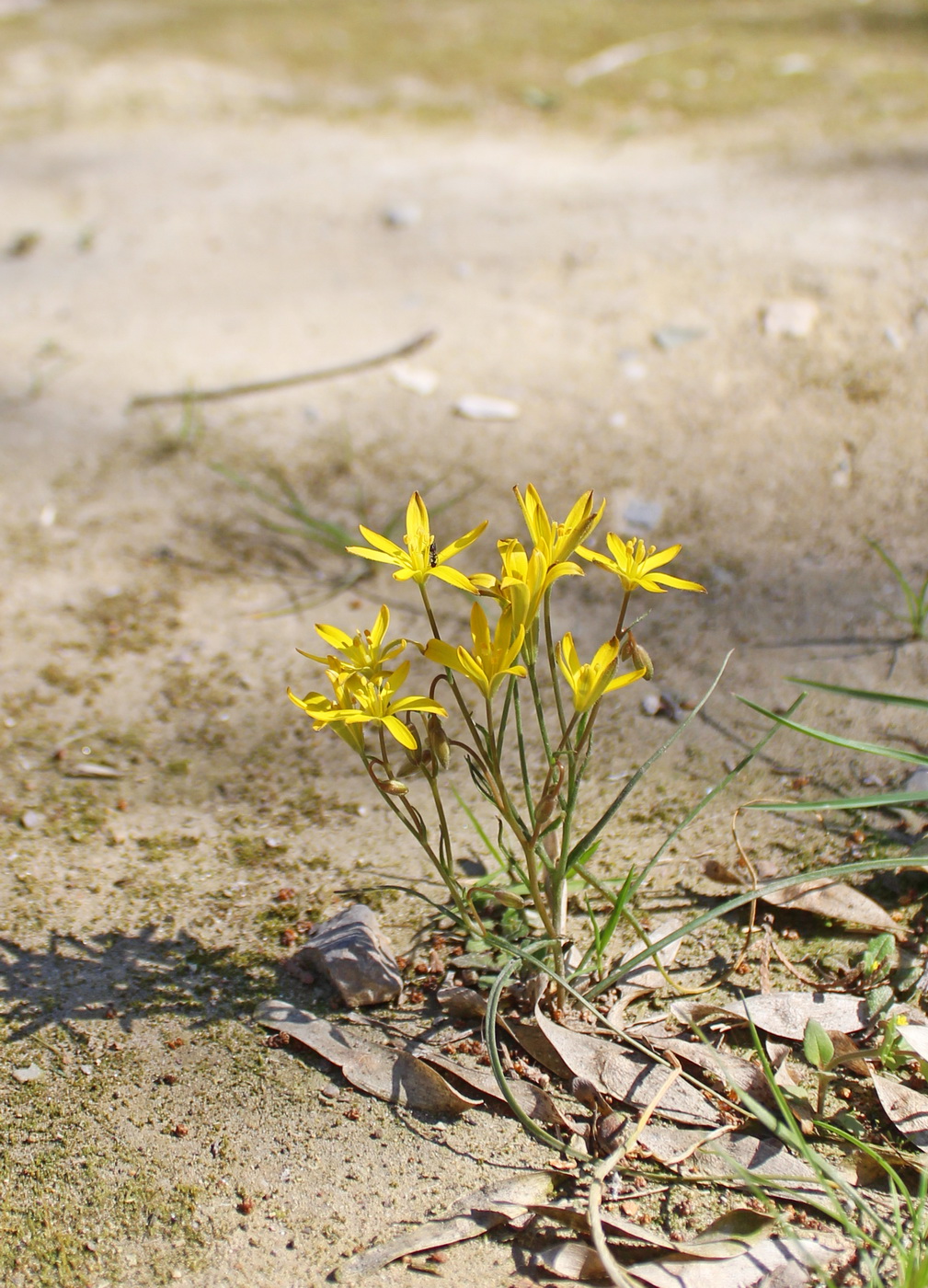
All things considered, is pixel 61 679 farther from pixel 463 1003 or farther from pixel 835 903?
pixel 835 903

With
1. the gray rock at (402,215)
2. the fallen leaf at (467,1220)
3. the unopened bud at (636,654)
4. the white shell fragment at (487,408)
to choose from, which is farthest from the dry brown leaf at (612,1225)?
the gray rock at (402,215)

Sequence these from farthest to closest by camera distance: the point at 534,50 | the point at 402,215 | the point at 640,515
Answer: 1. the point at 534,50
2. the point at 402,215
3. the point at 640,515

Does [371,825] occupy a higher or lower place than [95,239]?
lower

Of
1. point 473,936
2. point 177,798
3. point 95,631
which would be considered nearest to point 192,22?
point 95,631

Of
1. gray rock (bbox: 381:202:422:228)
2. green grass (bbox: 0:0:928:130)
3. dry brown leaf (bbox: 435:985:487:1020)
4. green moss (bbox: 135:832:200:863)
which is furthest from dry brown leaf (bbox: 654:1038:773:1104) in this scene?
green grass (bbox: 0:0:928:130)

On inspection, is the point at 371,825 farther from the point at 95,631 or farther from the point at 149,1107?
the point at 95,631

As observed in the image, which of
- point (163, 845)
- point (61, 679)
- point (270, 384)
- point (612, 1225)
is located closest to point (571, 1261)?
point (612, 1225)
